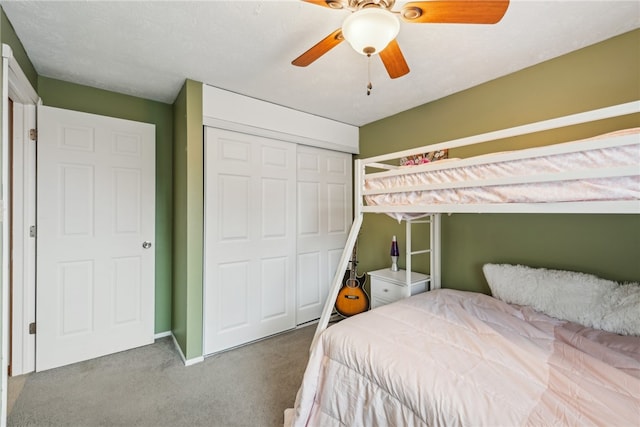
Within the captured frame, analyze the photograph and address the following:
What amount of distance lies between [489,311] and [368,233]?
168 cm

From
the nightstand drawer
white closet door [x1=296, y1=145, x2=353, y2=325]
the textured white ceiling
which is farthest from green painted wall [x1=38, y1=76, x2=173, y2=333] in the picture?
the nightstand drawer

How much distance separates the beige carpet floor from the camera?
1653mm

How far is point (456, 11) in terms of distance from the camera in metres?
1.06

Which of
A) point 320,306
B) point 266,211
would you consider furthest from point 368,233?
point 266,211

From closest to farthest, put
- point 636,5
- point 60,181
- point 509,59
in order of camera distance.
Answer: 1. point 636,5
2. point 509,59
3. point 60,181

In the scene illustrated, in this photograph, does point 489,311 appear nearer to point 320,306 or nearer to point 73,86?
point 320,306

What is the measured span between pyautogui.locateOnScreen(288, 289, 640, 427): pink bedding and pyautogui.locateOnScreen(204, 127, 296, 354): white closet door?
126cm

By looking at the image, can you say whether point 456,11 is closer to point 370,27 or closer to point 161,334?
point 370,27

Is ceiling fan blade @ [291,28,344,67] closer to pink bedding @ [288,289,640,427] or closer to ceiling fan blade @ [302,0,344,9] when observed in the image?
ceiling fan blade @ [302,0,344,9]

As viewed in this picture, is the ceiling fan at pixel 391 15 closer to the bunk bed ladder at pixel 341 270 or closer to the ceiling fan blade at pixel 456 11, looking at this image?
the ceiling fan blade at pixel 456 11

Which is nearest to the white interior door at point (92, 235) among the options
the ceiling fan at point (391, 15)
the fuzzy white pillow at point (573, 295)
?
the ceiling fan at point (391, 15)

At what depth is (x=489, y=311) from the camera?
175 centimetres

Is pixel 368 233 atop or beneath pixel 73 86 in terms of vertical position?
beneath

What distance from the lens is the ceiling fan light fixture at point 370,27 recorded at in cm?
112
